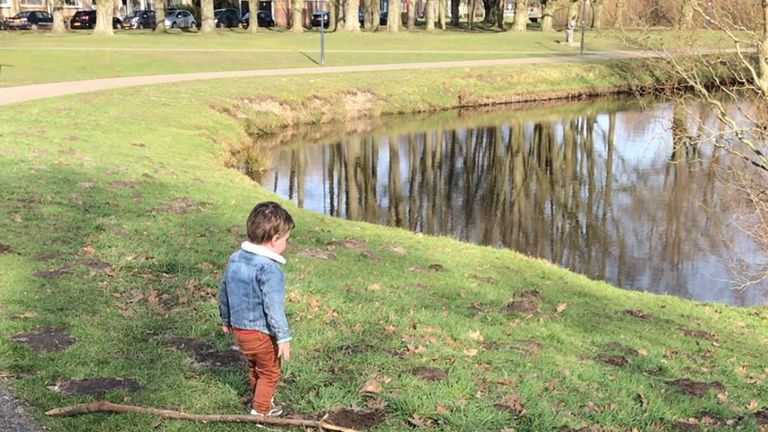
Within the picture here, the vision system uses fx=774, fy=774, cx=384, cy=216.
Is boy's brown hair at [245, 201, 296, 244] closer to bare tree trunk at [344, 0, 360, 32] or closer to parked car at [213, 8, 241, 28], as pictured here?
bare tree trunk at [344, 0, 360, 32]

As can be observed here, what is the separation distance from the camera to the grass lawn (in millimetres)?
30220

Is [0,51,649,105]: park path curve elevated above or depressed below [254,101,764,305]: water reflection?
above

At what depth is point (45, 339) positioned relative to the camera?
19.4ft

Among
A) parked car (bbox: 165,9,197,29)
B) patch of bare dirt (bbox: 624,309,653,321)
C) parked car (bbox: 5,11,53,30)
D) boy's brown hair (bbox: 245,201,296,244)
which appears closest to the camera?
boy's brown hair (bbox: 245,201,296,244)

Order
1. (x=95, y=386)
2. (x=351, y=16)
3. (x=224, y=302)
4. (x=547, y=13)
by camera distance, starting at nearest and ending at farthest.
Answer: (x=224, y=302)
(x=95, y=386)
(x=351, y=16)
(x=547, y=13)

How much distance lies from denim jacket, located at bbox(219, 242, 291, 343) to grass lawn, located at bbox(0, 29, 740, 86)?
50.8 feet

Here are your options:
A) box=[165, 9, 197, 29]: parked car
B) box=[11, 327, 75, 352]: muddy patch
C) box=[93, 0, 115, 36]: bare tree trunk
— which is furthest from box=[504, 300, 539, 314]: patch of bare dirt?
box=[165, 9, 197, 29]: parked car

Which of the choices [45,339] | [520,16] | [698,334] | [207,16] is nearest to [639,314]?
[698,334]

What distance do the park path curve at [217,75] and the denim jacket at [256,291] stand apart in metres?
14.1

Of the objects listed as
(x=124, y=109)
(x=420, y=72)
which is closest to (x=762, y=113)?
(x=124, y=109)

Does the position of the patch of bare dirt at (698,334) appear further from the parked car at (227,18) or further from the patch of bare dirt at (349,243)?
the parked car at (227,18)

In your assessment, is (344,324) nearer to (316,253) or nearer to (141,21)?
(316,253)

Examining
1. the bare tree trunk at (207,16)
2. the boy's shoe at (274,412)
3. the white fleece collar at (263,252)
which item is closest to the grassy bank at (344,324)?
the boy's shoe at (274,412)

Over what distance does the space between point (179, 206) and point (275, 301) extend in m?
7.10
